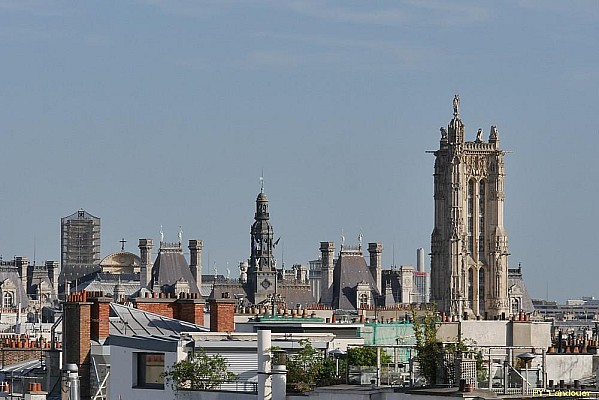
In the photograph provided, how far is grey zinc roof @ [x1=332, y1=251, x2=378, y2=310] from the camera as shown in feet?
576

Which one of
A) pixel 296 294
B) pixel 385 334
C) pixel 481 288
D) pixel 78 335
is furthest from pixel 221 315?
pixel 296 294

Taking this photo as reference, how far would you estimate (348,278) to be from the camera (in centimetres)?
17950

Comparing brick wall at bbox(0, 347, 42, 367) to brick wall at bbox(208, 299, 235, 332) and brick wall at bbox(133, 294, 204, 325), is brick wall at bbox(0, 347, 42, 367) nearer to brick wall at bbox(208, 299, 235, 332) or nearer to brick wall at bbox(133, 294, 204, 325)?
brick wall at bbox(133, 294, 204, 325)

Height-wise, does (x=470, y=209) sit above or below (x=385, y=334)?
above

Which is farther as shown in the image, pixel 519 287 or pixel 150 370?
pixel 519 287

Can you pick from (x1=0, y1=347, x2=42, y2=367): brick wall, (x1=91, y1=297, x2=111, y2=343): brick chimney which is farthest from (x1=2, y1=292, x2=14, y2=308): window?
(x1=91, y1=297, x2=111, y2=343): brick chimney

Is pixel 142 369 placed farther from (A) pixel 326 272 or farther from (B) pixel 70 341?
(A) pixel 326 272

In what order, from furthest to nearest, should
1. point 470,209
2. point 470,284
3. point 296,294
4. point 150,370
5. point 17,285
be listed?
point 17,285 → point 296,294 → point 470,209 → point 470,284 → point 150,370

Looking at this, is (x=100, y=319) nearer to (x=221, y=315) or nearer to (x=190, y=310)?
(x=221, y=315)

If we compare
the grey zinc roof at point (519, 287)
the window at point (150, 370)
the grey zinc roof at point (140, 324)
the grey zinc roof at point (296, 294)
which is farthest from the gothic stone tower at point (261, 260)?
the window at point (150, 370)

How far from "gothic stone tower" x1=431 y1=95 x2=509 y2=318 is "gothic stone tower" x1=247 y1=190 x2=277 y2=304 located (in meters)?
11.8

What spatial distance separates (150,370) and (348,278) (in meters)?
151

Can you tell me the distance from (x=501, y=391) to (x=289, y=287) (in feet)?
492

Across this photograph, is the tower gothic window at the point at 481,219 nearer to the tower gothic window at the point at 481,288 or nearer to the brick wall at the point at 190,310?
the tower gothic window at the point at 481,288
